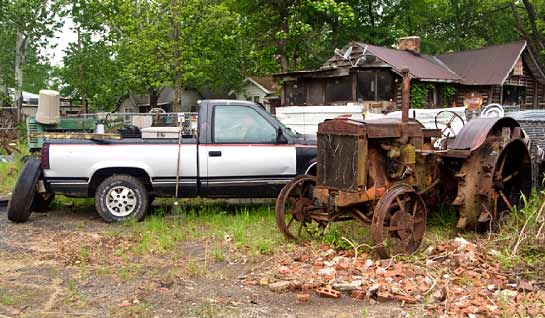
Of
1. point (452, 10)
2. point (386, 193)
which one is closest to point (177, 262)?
point (386, 193)

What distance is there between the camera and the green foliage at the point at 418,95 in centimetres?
2173

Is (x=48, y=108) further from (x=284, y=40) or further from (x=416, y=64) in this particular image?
(x=416, y=64)

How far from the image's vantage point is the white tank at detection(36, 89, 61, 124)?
13.0m

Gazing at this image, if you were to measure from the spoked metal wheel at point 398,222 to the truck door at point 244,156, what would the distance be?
251 centimetres

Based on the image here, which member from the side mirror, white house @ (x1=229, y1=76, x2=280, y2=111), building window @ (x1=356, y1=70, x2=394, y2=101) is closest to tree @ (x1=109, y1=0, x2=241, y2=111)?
building window @ (x1=356, y1=70, x2=394, y2=101)

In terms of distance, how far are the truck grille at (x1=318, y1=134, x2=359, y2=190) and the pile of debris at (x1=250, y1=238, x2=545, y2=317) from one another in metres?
0.79

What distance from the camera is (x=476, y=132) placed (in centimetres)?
669

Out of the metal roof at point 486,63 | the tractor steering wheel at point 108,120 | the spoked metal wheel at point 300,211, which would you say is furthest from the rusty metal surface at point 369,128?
the metal roof at point 486,63

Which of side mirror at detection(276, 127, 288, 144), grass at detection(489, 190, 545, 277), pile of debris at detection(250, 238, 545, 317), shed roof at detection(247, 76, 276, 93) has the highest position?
shed roof at detection(247, 76, 276, 93)

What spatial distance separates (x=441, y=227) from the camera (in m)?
7.39

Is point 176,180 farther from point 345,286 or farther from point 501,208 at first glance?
point 501,208

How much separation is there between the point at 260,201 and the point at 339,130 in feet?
12.4

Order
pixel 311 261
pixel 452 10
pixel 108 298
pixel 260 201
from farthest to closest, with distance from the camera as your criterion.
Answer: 1. pixel 452 10
2. pixel 260 201
3. pixel 311 261
4. pixel 108 298

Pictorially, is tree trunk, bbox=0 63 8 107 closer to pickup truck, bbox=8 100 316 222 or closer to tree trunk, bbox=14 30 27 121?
tree trunk, bbox=14 30 27 121
